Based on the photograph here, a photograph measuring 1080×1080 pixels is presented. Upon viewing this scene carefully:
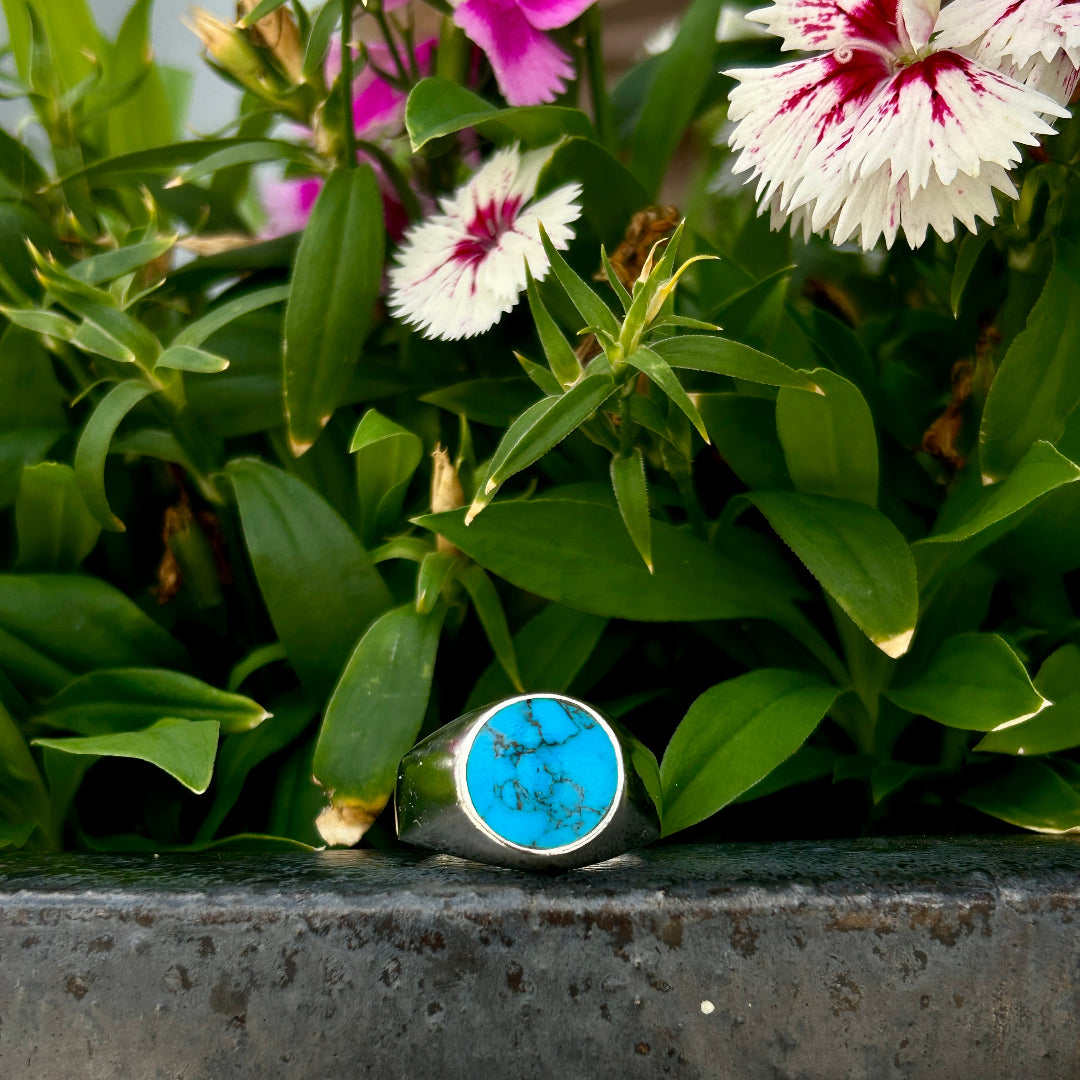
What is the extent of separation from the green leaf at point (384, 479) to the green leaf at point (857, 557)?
0.77 feet

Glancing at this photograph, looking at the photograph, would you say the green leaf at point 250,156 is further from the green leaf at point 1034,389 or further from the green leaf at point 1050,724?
the green leaf at point 1050,724

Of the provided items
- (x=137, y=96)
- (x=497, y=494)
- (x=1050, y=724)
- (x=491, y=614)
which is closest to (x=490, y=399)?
(x=497, y=494)

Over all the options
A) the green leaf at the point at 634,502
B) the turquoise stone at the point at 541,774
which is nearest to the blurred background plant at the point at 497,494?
the green leaf at the point at 634,502

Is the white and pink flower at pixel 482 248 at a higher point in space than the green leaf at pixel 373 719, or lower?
higher

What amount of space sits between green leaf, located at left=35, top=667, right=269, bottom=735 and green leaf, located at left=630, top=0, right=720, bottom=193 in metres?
0.55

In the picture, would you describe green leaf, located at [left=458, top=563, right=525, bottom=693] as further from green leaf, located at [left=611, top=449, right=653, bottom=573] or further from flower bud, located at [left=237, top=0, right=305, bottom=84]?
flower bud, located at [left=237, top=0, right=305, bottom=84]

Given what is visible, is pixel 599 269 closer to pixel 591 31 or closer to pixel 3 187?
pixel 591 31

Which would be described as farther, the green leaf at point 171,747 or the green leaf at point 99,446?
the green leaf at point 99,446

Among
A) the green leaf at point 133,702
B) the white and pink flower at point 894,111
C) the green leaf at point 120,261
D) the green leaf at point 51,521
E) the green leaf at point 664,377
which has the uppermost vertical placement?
the white and pink flower at point 894,111

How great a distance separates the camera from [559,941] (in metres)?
0.48

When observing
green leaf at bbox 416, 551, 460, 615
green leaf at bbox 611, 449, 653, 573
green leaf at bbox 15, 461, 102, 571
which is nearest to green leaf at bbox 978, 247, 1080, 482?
green leaf at bbox 611, 449, 653, 573

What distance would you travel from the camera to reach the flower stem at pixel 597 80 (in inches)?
32.9

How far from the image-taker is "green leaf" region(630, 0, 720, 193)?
0.90 meters

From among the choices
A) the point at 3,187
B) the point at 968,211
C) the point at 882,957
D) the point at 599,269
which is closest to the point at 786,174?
the point at 968,211
